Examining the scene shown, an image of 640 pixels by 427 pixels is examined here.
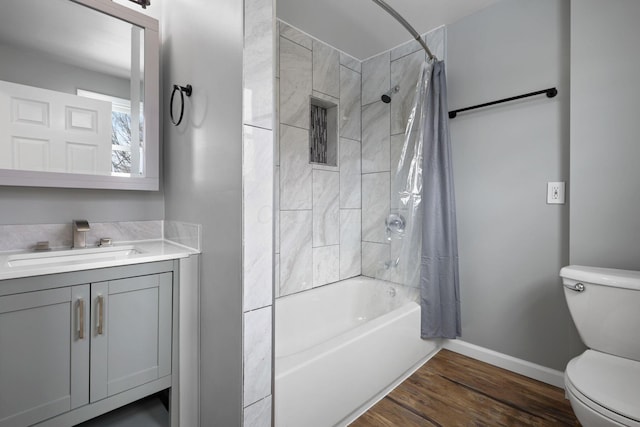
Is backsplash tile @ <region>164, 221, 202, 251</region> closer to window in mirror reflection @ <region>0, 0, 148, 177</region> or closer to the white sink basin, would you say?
the white sink basin

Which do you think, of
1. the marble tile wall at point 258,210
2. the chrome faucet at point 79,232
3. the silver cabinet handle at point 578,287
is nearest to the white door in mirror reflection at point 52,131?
the chrome faucet at point 79,232

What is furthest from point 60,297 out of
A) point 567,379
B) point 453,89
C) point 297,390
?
point 453,89

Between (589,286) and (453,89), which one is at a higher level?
(453,89)

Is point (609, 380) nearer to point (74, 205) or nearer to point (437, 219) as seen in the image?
point (437, 219)

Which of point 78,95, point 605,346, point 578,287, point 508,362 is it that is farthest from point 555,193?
point 78,95

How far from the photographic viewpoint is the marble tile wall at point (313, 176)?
84.7 inches

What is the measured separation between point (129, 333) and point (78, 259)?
18.9 inches

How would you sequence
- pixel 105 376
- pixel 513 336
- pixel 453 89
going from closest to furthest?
pixel 105 376
pixel 513 336
pixel 453 89

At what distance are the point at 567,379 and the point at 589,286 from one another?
0.49 metres

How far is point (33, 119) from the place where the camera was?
1342 mm

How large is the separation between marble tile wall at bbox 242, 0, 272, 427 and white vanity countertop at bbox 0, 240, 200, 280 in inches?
17.8

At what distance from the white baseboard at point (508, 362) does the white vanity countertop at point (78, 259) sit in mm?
2032

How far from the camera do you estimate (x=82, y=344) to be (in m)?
1.10

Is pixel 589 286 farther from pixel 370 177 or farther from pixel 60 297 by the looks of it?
pixel 60 297
